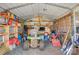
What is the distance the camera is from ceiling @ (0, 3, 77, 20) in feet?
7.20

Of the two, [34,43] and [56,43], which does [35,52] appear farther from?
[56,43]

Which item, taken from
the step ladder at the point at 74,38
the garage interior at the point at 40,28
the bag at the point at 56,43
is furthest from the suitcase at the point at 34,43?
the step ladder at the point at 74,38

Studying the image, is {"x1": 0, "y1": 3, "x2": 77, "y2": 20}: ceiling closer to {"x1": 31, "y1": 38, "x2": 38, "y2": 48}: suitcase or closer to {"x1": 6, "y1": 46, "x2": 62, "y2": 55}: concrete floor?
{"x1": 31, "y1": 38, "x2": 38, "y2": 48}: suitcase

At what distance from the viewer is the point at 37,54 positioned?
2.25 metres

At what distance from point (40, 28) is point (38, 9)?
0.93ft

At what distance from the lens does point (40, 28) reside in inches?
88.7

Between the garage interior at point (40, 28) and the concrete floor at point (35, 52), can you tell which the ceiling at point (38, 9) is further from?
the concrete floor at point (35, 52)

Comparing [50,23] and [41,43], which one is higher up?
[50,23]

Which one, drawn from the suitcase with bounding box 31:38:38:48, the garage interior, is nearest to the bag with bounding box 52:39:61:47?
the garage interior

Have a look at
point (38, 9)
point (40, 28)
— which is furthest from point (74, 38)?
point (38, 9)

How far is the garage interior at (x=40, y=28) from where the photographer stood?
222cm
